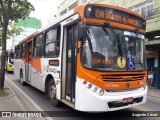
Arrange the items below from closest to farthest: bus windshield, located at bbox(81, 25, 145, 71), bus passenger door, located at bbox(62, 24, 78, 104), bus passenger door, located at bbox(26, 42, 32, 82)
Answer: bus windshield, located at bbox(81, 25, 145, 71) → bus passenger door, located at bbox(62, 24, 78, 104) → bus passenger door, located at bbox(26, 42, 32, 82)

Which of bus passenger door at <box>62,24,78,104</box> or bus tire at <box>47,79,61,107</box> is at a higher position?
bus passenger door at <box>62,24,78,104</box>

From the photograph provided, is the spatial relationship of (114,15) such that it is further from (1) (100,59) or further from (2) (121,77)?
(2) (121,77)

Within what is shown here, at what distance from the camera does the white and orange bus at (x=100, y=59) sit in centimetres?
636

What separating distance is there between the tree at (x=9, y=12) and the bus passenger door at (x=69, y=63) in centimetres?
449

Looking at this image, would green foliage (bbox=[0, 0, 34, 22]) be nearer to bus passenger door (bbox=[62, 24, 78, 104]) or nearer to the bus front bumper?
bus passenger door (bbox=[62, 24, 78, 104])

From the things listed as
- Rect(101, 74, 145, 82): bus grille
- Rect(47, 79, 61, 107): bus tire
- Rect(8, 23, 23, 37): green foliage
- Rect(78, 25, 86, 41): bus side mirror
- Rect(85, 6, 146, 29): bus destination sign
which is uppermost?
Rect(8, 23, 23, 37): green foliage

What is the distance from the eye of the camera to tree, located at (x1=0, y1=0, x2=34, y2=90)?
1119 cm

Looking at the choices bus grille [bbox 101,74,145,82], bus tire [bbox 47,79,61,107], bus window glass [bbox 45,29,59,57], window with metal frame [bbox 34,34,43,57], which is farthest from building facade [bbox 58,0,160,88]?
bus grille [bbox 101,74,145,82]

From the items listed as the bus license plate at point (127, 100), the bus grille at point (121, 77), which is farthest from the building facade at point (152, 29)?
the bus license plate at point (127, 100)

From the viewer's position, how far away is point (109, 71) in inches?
253

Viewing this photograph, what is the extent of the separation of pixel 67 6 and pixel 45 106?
102 ft

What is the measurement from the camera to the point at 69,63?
7504 millimetres

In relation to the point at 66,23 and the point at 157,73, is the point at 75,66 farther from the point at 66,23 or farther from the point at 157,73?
the point at 157,73

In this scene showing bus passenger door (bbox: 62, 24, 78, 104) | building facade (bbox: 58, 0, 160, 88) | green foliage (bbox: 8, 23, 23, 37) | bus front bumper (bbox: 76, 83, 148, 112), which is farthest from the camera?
green foliage (bbox: 8, 23, 23, 37)
